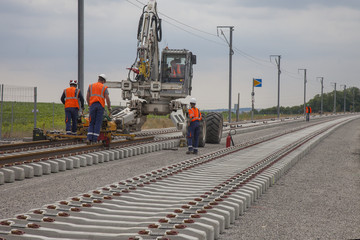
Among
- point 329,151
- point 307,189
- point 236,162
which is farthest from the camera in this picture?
point 329,151

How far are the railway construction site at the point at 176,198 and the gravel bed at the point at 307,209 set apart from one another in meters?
0.02

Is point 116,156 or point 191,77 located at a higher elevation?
point 191,77

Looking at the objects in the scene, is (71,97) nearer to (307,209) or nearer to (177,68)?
(177,68)

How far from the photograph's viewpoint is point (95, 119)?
14242mm

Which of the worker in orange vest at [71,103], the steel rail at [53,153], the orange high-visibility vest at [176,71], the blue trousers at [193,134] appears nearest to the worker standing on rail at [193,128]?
the blue trousers at [193,134]

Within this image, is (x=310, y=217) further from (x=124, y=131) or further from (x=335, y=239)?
(x=124, y=131)

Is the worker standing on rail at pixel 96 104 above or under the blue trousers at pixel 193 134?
above

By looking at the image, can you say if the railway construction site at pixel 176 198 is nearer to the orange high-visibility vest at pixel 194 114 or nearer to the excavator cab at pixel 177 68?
the orange high-visibility vest at pixel 194 114

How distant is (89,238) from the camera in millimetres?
4930

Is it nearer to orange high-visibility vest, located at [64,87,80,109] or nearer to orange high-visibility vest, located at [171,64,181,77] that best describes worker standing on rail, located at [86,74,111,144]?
orange high-visibility vest, located at [64,87,80,109]

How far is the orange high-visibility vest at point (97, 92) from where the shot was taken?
14180 millimetres

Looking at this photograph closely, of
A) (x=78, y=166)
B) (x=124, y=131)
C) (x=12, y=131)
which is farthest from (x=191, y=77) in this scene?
(x=78, y=166)

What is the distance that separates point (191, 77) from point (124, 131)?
150 inches

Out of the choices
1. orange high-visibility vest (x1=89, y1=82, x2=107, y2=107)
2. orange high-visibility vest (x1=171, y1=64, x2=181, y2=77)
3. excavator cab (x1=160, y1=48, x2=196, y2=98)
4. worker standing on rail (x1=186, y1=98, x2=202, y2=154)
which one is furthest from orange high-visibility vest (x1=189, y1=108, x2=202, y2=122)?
orange high-visibility vest (x1=171, y1=64, x2=181, y2=77)
